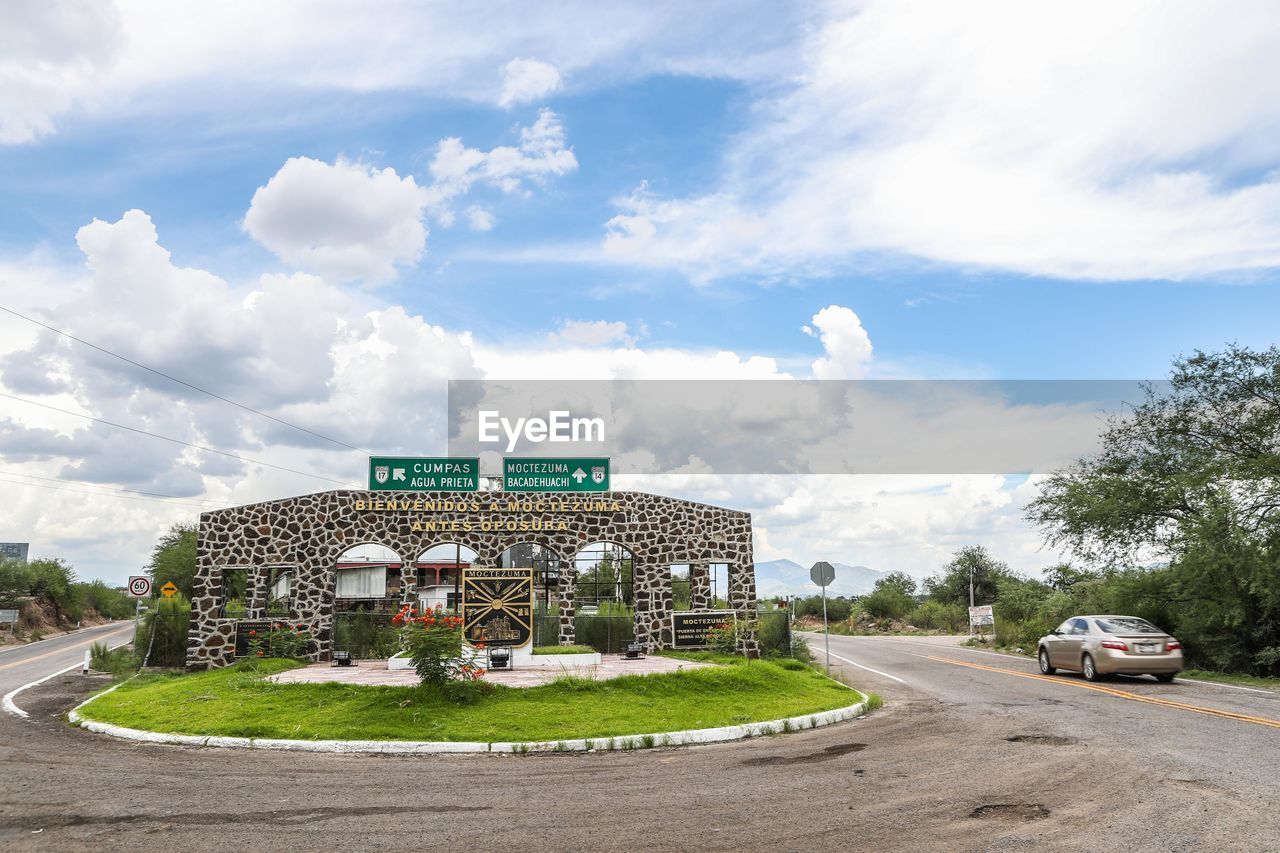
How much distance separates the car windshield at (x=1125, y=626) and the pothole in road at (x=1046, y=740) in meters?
8.98

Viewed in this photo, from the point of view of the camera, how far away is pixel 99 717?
16.7 metres

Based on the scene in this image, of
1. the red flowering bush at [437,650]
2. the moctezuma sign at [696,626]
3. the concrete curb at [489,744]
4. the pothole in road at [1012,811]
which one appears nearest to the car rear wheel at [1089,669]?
the concrete curb at [489,744]

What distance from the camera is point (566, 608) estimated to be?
27.6m

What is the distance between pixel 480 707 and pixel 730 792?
21.4ft

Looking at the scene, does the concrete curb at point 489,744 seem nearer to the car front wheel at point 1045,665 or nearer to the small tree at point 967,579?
the car front wheel at point 1045,665

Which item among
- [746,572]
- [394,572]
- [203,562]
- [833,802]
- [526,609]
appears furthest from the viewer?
[394,572]

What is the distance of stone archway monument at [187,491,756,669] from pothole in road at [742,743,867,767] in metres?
13.9

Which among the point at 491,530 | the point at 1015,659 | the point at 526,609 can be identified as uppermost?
the point at 491,530

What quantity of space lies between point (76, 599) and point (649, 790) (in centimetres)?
8234

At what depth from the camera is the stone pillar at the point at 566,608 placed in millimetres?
27594

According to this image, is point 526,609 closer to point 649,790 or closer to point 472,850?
point 649,790

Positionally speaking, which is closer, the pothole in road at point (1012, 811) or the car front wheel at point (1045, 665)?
the pothole in road at point (1012, 811)

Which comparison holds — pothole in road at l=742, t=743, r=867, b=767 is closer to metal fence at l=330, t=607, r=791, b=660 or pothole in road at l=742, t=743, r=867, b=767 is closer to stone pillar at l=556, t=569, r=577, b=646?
metal fence at l=330, t=607, r=791, b=660

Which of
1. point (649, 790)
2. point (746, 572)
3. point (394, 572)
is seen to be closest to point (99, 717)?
point (649, 790)
